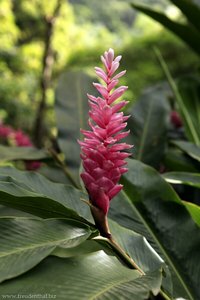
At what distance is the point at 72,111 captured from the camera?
1.41 m


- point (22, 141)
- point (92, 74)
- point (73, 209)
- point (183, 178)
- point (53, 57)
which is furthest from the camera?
point (53, 57)

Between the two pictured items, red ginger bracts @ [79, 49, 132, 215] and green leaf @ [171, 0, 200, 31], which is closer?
red ginger bracts @ [79, 49, 132, 215]

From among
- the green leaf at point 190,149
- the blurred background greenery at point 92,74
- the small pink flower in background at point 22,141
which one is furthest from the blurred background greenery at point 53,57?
the green leaf at point 190,149

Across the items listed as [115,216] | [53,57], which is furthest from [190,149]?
[53,57]

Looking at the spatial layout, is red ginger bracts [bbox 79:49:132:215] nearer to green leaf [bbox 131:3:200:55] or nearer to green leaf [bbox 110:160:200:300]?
green leaf [bbox 110:160:200:300]

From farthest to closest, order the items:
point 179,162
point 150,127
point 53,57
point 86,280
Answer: point 53,57 < point 150,127 < point 179,162 < point 86,280

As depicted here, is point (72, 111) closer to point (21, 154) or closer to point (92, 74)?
point (21, 154)

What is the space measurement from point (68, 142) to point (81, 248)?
66cm

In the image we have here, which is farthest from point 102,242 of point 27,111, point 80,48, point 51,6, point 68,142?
point 80,48

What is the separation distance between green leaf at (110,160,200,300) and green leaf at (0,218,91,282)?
0.75 feet

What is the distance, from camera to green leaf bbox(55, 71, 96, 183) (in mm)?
1296

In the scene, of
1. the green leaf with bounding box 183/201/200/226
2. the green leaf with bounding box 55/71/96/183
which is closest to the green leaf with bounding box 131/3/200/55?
the green leaf with bounding box 55/71/96/183

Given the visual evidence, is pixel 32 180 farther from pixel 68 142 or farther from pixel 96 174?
pixel 68 142

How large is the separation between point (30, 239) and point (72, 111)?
0.82m
